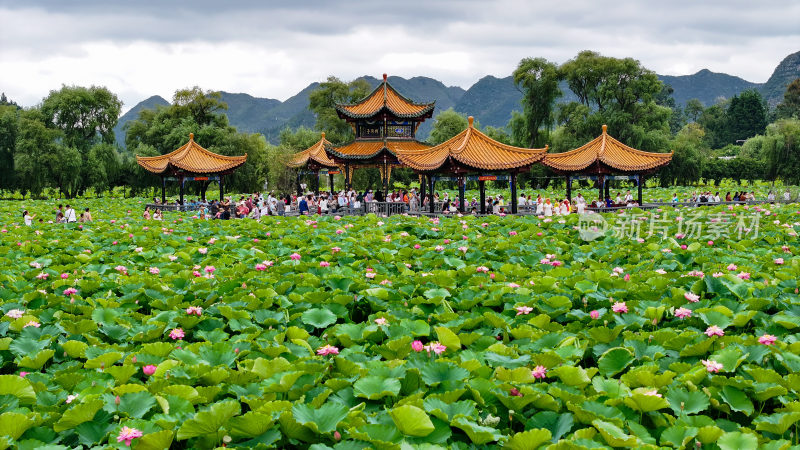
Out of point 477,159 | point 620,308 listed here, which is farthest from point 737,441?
point 477,159

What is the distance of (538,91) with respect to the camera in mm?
41594

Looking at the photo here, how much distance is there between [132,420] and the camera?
2.77m

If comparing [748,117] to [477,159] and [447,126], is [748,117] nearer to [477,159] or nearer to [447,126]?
[447,126]

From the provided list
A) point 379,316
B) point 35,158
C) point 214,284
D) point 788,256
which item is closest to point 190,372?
point 379,316

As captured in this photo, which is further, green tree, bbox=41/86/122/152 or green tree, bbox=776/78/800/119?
green tree, bbox=776/78/800/119

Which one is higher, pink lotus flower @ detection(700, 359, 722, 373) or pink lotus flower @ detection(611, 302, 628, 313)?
pink lotus flower @ detection(611, 302, 628, 313)

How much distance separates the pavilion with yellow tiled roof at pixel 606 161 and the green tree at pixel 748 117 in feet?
254

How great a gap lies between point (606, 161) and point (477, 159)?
654 centimetres

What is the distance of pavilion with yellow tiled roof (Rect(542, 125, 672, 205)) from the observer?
75.5 feet

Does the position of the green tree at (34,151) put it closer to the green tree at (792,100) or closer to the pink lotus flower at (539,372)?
the pink lotus flower at (539,372)

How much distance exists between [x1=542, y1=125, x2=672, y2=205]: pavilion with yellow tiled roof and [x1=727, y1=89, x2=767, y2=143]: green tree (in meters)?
77.5

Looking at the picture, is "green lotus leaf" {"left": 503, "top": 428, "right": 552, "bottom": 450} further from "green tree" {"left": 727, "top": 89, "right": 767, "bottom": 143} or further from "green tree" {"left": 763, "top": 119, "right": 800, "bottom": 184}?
"green tree" {"left": 727, "top": 89, "right": 767, "bottom": 143}

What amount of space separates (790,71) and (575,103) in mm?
201522

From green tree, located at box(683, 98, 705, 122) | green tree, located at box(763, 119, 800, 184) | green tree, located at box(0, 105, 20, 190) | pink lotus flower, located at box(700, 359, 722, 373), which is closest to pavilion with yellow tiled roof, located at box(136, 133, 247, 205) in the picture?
green tree, located at box(0, 105, 20, 190)
